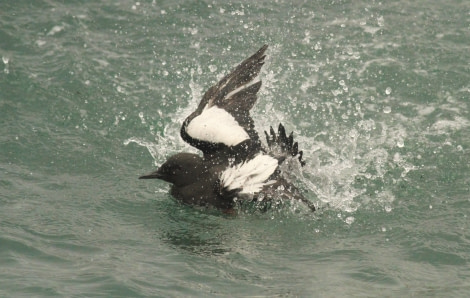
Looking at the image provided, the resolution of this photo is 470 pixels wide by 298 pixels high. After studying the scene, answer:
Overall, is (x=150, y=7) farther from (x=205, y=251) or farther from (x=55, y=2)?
(x=205, y=251)

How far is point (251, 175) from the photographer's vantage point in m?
8.08

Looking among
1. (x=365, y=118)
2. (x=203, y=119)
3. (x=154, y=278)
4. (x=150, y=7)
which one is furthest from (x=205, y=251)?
(x=150, y=7)

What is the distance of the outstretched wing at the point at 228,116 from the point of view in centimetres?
899

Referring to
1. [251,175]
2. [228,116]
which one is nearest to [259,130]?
[228,116]

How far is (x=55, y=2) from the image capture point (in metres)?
12.6

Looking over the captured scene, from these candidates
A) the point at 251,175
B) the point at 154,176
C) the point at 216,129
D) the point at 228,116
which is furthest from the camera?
→ the point at 228,116

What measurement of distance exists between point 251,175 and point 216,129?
111cm

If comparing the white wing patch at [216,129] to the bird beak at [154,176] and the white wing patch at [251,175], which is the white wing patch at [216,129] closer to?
the bird beak at [154,176]

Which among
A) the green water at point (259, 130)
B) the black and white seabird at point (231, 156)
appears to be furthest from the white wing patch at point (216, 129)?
the green water at point (259, 130)

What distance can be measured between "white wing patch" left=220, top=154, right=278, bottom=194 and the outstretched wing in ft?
2.40

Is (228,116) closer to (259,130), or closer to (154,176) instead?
(259,130)

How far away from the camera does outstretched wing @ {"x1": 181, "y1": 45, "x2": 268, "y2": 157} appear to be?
899 cm

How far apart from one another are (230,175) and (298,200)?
0.74 metres

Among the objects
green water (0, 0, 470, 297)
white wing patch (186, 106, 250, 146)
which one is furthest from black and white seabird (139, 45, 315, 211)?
green water (0, 0, 470, 297)
